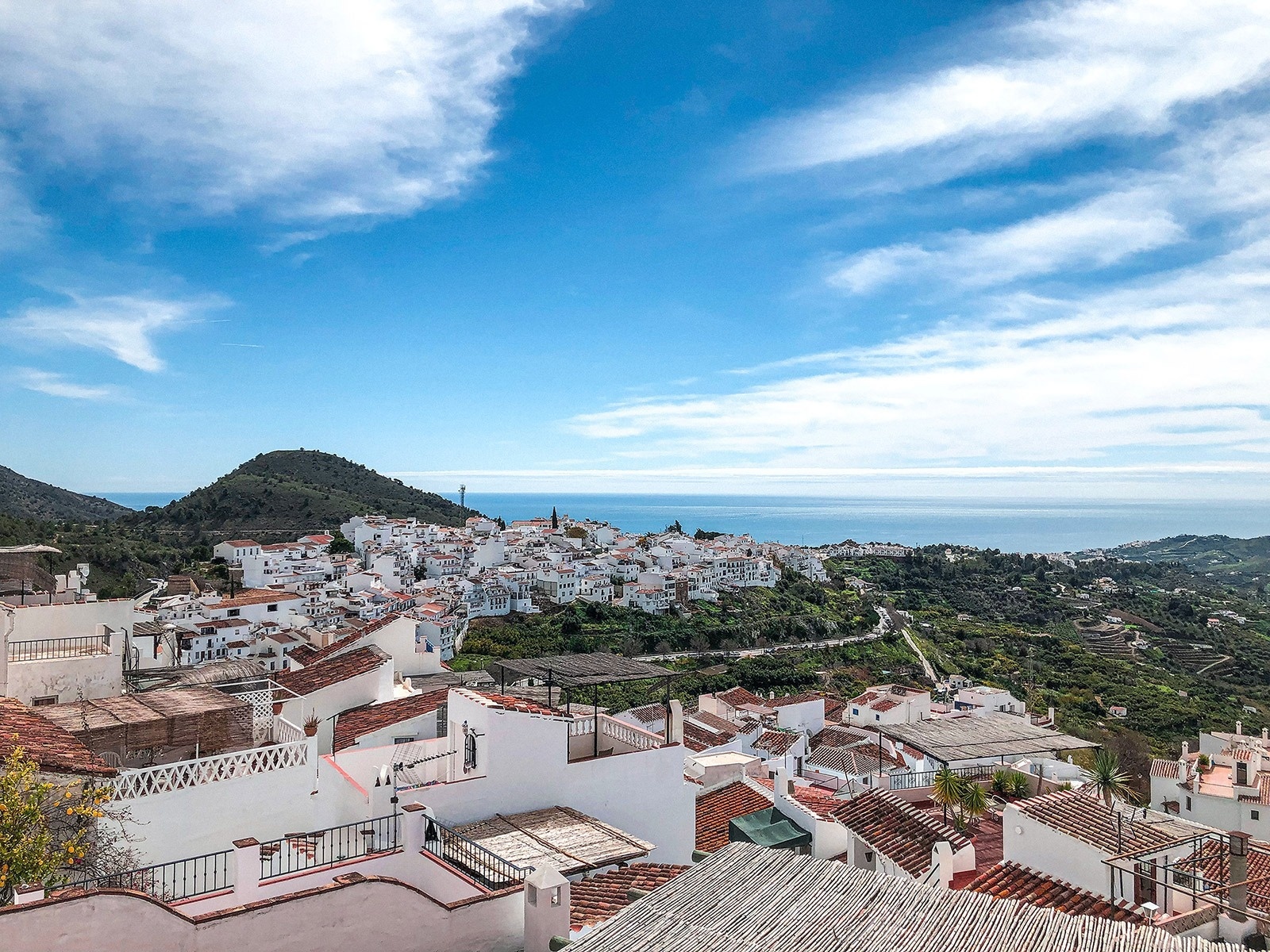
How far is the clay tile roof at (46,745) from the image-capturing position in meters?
6.75

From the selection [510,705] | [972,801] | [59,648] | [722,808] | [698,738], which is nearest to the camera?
[510,705]

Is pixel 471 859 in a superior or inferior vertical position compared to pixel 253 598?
superior

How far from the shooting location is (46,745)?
7223 millimetres

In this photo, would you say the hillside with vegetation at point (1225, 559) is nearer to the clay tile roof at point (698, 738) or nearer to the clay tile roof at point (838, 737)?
the clay tile roof at point (838, 737)

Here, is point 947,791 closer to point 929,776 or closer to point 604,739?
point 604,739

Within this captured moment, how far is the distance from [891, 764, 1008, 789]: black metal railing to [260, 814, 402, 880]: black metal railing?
11310 millimetres

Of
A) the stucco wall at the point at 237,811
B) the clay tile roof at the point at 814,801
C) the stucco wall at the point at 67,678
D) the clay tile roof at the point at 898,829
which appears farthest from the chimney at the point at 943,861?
the stucco wall at the point at 67,678

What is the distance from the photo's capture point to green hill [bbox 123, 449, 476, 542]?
81312 millimetres

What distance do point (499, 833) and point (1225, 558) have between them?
20600cm

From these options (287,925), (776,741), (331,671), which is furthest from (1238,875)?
(776,741)

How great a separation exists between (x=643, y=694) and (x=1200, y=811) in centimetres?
2505

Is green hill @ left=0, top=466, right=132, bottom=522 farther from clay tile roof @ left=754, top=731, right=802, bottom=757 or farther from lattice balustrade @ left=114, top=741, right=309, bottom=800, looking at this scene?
lattice balustrade @ left=114, top=741, right=309, bottom=800

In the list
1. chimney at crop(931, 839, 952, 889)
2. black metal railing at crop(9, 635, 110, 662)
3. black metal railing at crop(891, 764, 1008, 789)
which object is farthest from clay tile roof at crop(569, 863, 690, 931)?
black metal railing at crop(891, 764, 1008, 789)

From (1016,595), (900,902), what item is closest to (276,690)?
(900,902)
